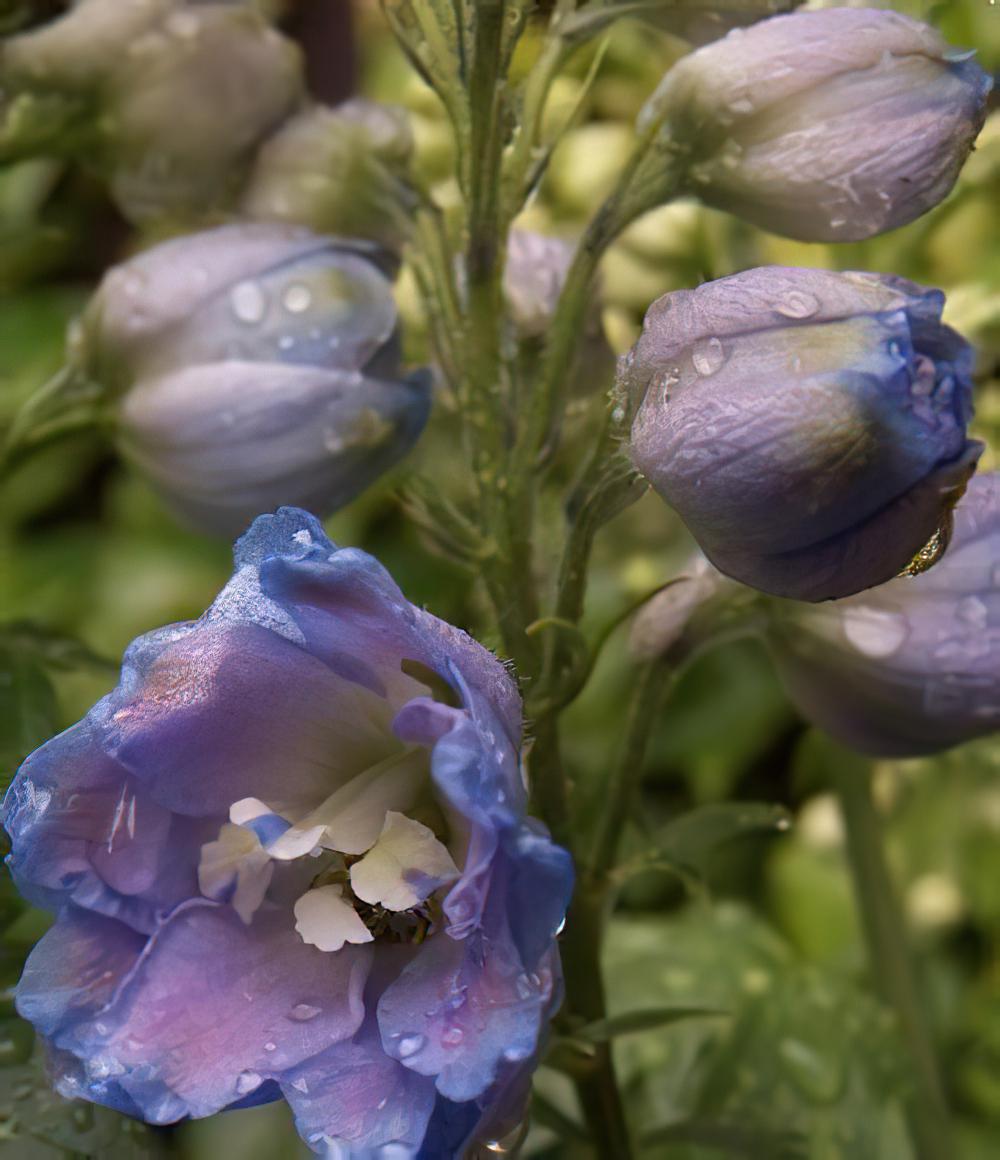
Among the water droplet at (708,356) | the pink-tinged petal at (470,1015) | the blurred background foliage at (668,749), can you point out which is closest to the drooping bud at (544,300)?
the blurred background foliage at (668,749)

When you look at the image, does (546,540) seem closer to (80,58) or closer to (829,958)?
(80,58)

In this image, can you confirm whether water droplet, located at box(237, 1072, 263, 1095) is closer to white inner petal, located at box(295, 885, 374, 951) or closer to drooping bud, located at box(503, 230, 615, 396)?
white inner petal, located at box(295, 885, 374, 951)

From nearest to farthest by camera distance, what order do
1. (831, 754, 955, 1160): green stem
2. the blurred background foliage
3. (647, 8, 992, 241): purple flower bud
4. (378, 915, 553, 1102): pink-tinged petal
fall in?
(378, 915, 553, 1102): pink-tinged petal, (647, 8, 992, 241): purple flower bud, the blurred background foliage, (831, 754, 955, 1160): green stem

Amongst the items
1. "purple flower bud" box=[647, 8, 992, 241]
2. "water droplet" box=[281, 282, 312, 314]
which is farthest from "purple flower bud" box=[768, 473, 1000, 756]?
"water droplet" box=[281, 282, 312, 314]

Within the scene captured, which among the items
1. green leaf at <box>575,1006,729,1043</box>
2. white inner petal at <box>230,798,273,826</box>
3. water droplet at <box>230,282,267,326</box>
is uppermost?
water droplet at <box>230,282,267,326</box>

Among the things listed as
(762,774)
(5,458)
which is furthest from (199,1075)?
(762,774)

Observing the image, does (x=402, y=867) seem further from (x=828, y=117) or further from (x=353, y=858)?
(x=828, y=117)
